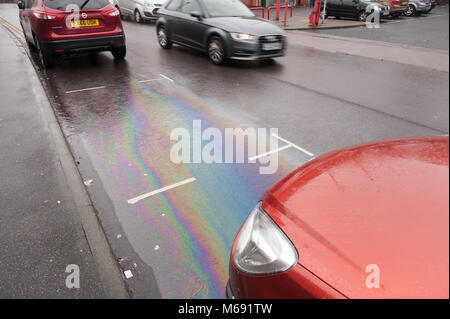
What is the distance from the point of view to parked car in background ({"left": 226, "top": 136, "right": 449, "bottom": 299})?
1240mm

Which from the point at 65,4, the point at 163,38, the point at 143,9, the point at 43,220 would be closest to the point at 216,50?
the point at 163,38

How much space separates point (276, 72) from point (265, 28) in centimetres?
124

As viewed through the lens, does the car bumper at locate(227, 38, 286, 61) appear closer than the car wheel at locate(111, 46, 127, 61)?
Yes

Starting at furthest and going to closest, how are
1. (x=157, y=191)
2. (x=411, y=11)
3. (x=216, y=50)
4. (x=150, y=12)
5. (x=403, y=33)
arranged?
1. (x=411, y=11)
2. (x=150, y=12)
3. (x=403, y=33)
4. (x=216, y=50)
5. (x=157, y=191)

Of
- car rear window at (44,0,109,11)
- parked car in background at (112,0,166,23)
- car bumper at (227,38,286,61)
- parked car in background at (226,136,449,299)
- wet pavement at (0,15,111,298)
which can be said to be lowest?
wet pavement at (0,15,111,298)

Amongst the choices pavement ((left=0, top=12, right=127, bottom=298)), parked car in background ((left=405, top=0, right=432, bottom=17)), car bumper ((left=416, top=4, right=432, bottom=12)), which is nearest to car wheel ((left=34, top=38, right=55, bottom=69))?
pavement ((left=0, top=12, right=127, bottom=298))

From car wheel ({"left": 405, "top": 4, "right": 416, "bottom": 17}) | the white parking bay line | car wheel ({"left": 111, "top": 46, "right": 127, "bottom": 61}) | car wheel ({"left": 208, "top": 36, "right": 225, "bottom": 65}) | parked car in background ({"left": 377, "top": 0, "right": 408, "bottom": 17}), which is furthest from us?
car wheel ({"left": 405, "top": 4, "right": 416, "bottom": 17})

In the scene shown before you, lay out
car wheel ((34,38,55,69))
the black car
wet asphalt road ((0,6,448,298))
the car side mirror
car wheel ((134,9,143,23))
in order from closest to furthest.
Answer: wet asphalt road ((0,6,448,298)) < car wheel ((34,38,55,69)) < the car side mirror < car wheel ((134,9,143,23)) < the black car

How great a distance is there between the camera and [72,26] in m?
7.76

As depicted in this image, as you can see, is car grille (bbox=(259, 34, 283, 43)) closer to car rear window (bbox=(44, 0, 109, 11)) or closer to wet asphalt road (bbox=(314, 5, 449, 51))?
car rear window (bbox=(44, 0, 109, 11))

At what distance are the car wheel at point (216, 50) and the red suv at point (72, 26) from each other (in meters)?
2.28

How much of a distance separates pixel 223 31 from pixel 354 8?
14.7 m

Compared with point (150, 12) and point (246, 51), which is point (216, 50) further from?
point (150, 12)

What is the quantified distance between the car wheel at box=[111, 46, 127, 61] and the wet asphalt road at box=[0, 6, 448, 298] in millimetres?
188
